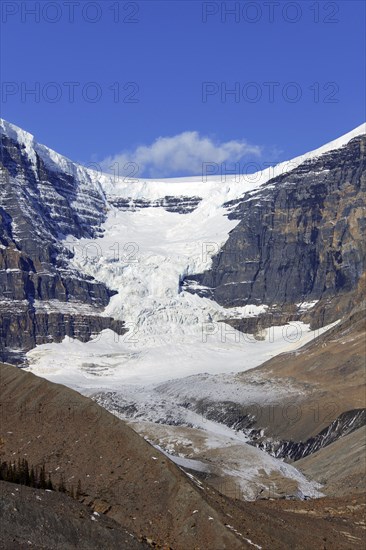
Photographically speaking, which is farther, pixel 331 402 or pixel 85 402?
pixel 331 402

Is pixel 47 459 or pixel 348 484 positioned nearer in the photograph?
pixel 47 459

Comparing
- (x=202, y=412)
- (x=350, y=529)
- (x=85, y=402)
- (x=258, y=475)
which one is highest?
(x=85, y=402)

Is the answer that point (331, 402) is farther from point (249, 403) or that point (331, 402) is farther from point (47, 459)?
point (47, 459)

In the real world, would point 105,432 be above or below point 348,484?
above

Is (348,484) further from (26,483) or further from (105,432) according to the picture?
(26,483)

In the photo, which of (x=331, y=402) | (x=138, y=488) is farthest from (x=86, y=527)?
(x=331, y=402)

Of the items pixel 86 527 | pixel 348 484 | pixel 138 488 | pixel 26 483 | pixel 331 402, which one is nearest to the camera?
pixel 86 527

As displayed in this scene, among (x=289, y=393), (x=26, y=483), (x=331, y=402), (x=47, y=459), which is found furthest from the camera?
(x=289, y=393)

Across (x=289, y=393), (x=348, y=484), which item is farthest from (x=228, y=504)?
(x=289, y=393)

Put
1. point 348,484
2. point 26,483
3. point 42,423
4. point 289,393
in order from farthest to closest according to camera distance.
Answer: point 289,393 < point 348,484 < point 42,423 < point 26,483
